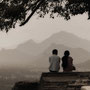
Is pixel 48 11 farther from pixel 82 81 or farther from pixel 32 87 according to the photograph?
pixel 82 81

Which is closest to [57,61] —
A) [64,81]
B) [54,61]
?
[54,61]

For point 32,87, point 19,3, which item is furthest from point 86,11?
point 32,87

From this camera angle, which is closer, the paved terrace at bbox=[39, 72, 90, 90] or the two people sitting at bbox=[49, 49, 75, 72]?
the paved terrace at bbox=[39, 72, 90, 90]

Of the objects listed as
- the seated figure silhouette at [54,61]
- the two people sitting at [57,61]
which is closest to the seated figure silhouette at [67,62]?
the two people sitting at [57,61]

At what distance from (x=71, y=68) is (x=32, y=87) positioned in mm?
3051

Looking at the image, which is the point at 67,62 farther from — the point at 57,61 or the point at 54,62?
the point at 54,62

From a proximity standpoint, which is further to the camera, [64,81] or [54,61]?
[54,61]

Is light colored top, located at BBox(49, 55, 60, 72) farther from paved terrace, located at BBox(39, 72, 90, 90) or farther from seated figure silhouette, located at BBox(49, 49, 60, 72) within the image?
paved terrace, located at BBox(39, 72, 90, 90)

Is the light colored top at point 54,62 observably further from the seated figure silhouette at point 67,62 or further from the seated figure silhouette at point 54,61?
the seated figure silhouette at point 67,62

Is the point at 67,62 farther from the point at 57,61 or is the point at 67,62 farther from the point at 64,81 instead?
the point at 64,81

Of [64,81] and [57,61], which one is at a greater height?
[57,61]

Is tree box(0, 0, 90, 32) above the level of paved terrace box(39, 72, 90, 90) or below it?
above

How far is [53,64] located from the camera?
57.8 feet

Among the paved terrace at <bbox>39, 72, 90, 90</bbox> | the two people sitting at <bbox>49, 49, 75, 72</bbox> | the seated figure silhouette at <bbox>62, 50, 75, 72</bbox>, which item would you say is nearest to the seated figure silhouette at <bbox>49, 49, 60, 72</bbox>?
the two people sitting at <bbox>49, 49, 75, 72</bbox>
